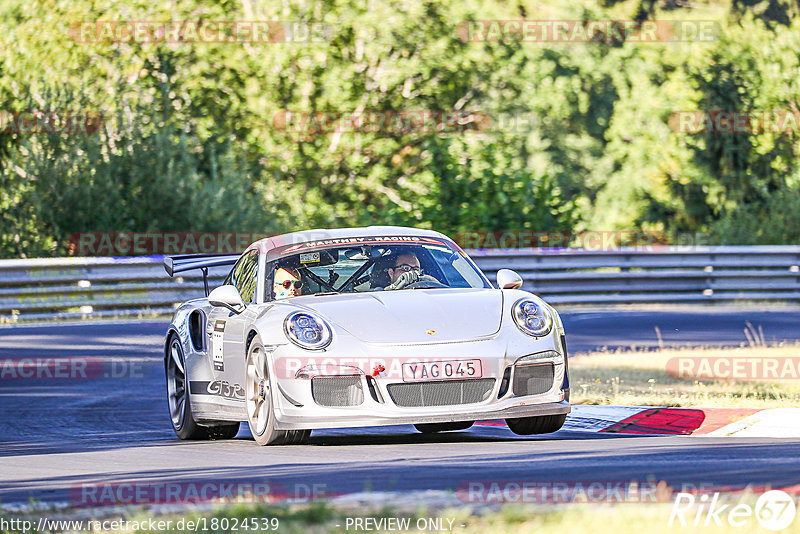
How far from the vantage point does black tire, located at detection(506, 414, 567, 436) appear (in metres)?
8.99

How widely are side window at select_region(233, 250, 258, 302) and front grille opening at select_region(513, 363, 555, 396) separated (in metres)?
2.04

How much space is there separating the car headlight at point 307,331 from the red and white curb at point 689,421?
2130mm

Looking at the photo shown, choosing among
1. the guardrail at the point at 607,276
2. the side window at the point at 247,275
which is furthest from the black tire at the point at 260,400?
the guardrail at the point at 607,276

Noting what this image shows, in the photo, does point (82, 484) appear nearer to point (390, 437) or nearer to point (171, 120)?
point (390, 437)

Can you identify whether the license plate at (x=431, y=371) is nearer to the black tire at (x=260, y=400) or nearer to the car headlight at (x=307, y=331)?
the car headlight at (x=307, y=331)

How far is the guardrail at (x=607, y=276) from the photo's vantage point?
68.7ft

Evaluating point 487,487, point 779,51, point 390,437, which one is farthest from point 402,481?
point 779,51

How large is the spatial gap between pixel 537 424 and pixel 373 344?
4.34 feet

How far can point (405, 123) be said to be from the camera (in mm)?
36406

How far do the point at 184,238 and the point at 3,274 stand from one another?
563 cm
